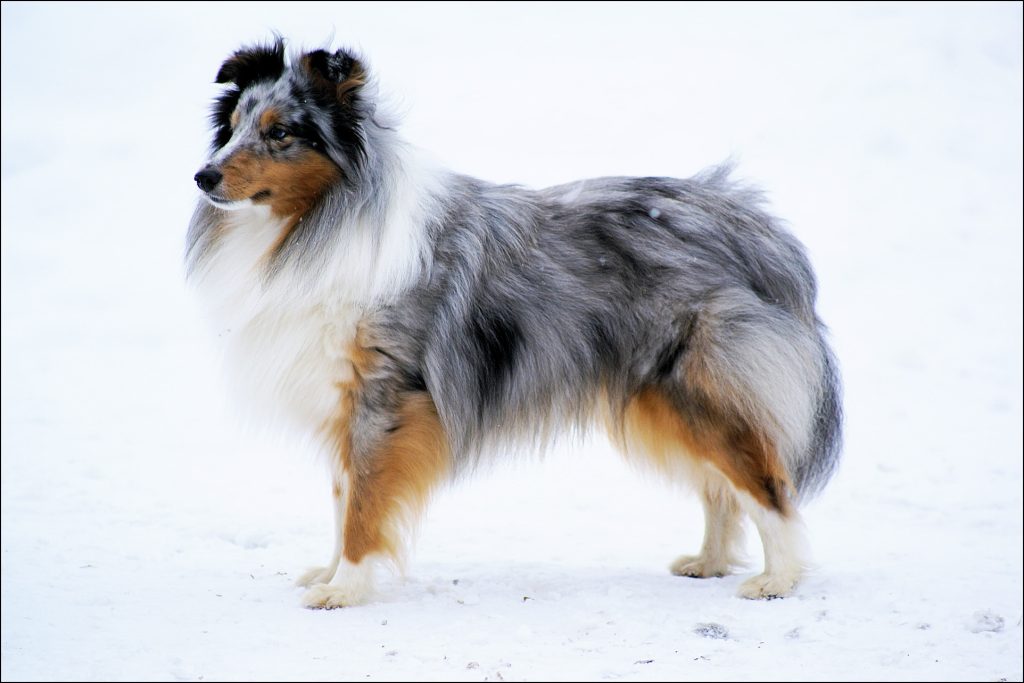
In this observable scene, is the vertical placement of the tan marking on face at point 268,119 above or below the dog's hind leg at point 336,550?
above

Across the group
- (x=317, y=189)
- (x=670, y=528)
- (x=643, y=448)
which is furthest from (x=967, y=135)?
(x=317, y=189)

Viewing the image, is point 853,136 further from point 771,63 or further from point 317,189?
point 317,189

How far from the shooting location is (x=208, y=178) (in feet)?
13.4

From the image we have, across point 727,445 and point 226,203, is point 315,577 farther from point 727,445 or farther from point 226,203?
point 727,445

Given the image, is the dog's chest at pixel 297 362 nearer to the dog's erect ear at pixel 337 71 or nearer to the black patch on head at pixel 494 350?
the black patch on head at pixel 494 350

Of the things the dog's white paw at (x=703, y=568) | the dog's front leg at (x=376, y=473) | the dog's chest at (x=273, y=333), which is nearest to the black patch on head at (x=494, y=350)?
the dog's front leg at (x=376, y=473)

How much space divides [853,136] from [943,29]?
2.58 metres

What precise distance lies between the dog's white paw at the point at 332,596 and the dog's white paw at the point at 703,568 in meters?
1.53

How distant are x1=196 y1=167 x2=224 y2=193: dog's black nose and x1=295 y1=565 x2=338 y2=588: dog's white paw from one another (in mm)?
1679

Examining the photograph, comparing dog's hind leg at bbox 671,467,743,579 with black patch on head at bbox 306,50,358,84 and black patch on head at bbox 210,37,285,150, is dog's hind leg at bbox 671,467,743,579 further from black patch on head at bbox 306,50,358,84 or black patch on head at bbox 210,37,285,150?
black patch on head at bbox 210,37,285,150

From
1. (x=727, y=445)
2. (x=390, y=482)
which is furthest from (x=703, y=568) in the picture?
(x=390, y=482)

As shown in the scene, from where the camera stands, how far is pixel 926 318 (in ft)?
30.4

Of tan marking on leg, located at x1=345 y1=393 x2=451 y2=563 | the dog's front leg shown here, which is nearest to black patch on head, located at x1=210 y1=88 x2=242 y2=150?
the dog's front leg

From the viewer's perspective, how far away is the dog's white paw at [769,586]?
4.37m
